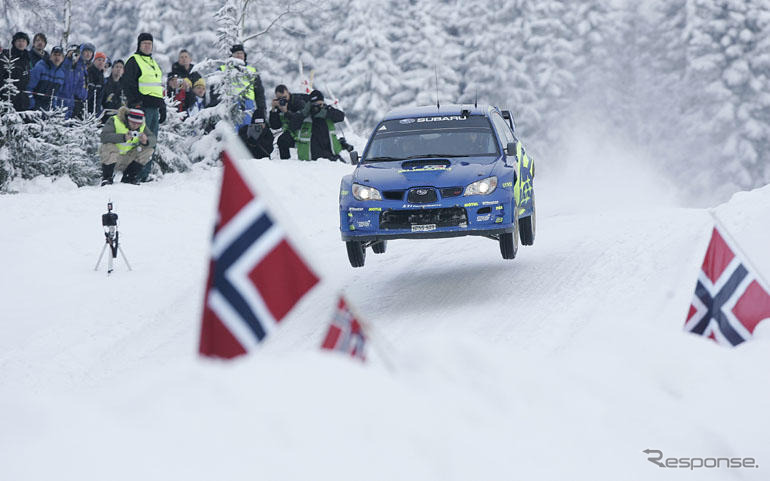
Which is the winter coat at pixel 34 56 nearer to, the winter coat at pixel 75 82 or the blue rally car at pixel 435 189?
the winter coat at pixel 75 82

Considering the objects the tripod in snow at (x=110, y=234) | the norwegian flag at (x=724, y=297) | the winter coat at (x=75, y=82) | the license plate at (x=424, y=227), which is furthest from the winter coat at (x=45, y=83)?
the norwegian flag at (x=724, y=297)

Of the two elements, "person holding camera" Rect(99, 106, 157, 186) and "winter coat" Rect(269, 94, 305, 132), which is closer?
"person holding camera" Rect(99, 106, 157, 186)

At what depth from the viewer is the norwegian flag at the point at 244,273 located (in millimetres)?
4043

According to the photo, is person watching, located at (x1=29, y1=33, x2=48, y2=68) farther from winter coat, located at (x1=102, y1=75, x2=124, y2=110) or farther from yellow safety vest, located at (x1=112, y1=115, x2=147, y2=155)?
yellow safety vest, located at (x1=112, y1=115, x2=147, y2=155)

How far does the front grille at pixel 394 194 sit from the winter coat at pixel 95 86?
9.62m

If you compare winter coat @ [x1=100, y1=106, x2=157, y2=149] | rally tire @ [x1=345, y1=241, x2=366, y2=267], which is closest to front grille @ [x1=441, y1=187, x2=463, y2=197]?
rally tire @ [x1=345, y1=241, x2=366, y2=267]

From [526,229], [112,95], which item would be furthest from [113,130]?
[526,229]

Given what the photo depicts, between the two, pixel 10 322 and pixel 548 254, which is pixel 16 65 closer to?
pixel 10 322

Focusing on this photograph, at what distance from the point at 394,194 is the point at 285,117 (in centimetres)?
1069

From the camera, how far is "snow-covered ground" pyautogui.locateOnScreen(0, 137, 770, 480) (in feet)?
14.4

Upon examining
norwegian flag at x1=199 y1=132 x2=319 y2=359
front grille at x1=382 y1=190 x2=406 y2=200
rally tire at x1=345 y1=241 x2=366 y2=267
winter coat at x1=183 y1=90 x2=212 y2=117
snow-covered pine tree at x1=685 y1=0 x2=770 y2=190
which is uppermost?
norwegian flag at x1=199 y1=132 x2=319 y2=359

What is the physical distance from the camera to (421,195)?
402 inches

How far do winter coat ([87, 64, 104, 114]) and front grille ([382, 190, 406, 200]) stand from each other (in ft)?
31.6

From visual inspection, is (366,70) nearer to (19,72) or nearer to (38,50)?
(38,50)
